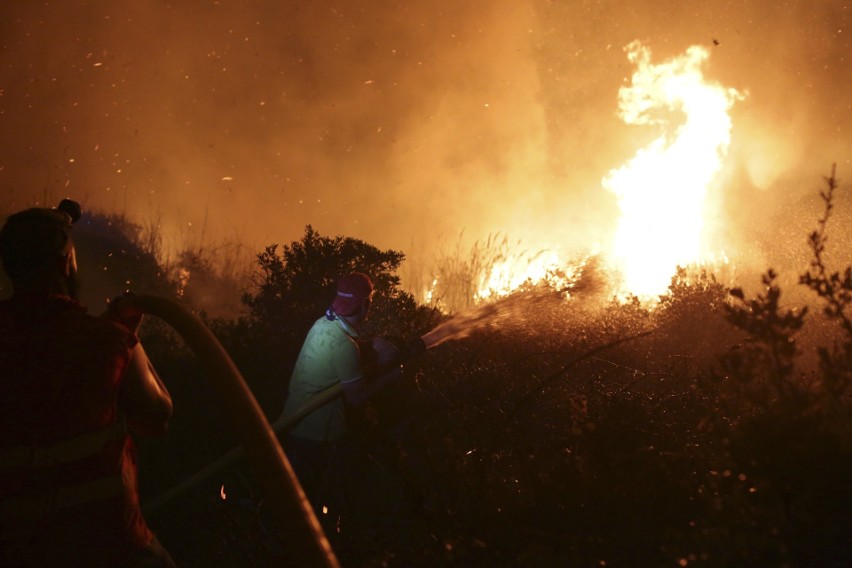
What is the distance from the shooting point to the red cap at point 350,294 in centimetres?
550

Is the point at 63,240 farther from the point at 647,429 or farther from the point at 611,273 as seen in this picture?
the point at 611,273

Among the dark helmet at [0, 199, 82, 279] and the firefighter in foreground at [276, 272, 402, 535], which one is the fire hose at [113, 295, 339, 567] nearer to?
the dark helmet at [0, 199, 82, 279]

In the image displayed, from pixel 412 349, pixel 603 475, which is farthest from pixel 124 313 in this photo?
pixel 412 349

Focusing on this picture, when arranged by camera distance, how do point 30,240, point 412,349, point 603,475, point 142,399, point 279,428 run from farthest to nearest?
point 412,349 → point 279,428 → point 603,475 → point 142,399 → point 30,240

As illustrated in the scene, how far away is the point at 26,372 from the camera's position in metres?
2.38

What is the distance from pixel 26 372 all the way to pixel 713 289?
38.8ft

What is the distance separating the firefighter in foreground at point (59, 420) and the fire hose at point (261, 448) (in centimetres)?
23

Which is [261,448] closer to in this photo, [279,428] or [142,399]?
[142,399]

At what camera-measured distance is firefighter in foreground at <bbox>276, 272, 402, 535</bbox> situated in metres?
4.97

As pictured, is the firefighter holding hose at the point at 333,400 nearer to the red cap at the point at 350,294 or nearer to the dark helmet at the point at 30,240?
the red cap at the point at 350,294

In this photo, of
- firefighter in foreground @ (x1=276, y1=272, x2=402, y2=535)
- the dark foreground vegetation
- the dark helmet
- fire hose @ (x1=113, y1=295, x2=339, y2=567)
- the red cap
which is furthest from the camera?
the red cap

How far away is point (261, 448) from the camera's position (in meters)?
2.38

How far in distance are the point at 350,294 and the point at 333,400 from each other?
0.90m

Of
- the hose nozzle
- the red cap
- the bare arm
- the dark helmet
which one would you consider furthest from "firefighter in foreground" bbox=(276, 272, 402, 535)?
the dark helmet
